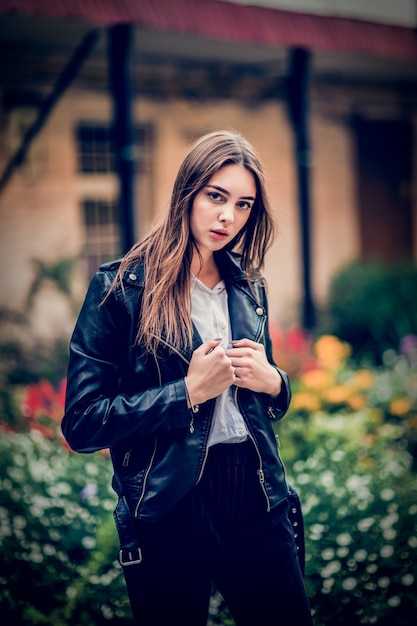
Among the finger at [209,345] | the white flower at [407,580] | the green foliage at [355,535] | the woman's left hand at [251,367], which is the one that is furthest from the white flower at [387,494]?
the finger at [209,345]

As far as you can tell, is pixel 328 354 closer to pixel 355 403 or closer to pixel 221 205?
pixel 355 403

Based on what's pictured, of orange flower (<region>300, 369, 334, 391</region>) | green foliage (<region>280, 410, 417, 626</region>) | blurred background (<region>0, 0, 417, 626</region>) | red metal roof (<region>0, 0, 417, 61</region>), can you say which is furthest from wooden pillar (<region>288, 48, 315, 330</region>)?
green foliage (<region>280, 410, 417, 626</region>)

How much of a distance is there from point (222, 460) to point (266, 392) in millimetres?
229

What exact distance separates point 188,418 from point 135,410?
143 millimetres

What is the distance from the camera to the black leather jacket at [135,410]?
1813 millimetres

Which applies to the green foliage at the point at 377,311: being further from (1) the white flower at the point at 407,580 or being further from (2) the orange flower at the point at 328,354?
→ (1) the white flower at the point at 407,580

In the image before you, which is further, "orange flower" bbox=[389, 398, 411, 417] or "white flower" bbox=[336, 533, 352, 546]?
"orange flower" bbox=[389, 398, 411, 417]

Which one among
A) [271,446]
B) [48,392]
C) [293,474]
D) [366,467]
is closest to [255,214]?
[271,446]

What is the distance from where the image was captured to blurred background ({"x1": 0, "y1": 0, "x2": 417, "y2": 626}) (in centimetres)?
326

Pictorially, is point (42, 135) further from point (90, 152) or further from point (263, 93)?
point (263, 93)

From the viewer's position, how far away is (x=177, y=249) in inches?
76.0

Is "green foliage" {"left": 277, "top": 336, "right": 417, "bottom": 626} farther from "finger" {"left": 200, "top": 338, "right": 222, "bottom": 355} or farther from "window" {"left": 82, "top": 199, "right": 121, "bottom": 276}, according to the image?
"window" {"left": 82, "top": 199, "right": 121, "bottom": 276}

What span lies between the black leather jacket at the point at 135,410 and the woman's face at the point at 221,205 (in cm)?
22

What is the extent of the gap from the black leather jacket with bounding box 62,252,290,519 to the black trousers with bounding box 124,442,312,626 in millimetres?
69
